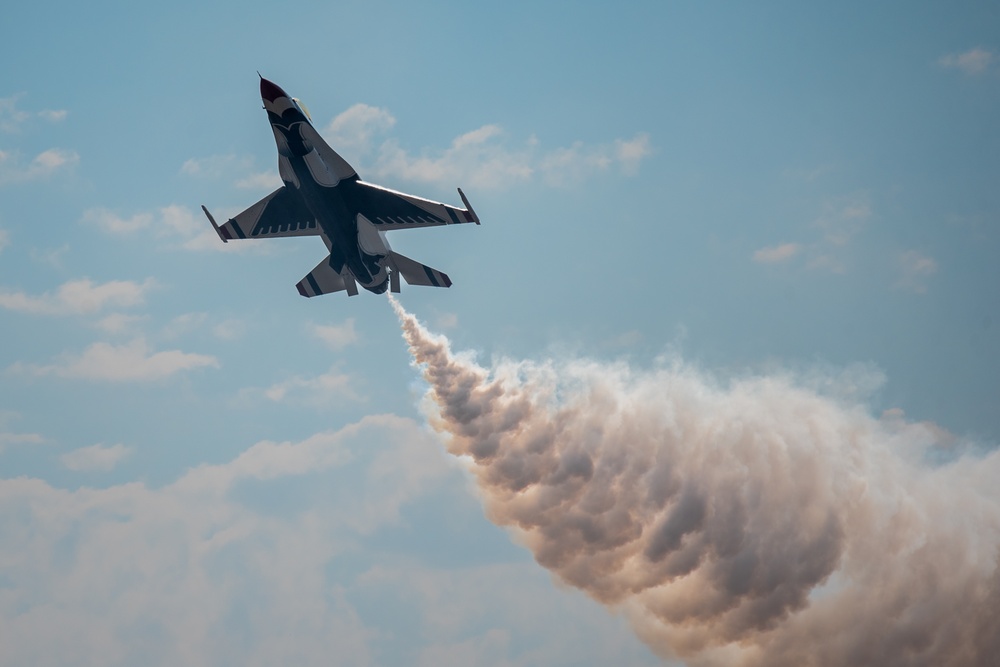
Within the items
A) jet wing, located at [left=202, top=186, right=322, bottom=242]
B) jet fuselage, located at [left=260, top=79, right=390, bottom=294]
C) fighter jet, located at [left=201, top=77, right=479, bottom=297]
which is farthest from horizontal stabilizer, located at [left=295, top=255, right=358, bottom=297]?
jet wing, located at [left=202, top=186, right=322, bottom=242]

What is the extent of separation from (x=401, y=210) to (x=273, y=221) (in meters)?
7.62

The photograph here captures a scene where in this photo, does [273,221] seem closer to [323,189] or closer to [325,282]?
[325,282]

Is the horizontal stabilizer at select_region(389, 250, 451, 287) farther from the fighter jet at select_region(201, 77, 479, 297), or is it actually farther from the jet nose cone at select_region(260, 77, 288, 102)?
the jet nose cone at select_region(260, 77, 288, 102)

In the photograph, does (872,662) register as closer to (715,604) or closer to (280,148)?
(715,604)

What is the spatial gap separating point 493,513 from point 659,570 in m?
9.58

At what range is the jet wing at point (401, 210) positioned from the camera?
90188 mm

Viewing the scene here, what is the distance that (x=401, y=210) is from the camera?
91438mm

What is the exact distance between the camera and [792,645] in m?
92.6

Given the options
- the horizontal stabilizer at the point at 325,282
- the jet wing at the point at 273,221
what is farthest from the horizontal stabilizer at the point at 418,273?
the jet wing at the point at 273,221

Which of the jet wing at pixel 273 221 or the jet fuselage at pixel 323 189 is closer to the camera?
the jet fuselage at pixel 323 189

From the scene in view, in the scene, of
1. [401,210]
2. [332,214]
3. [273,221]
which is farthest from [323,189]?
[273,221]

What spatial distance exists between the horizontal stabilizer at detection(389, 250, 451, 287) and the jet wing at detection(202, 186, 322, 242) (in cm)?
483

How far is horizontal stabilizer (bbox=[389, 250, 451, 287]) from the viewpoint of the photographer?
92.5 meters

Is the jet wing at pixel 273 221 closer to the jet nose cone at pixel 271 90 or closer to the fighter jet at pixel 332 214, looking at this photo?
the fighter jet at pixel 332 214
